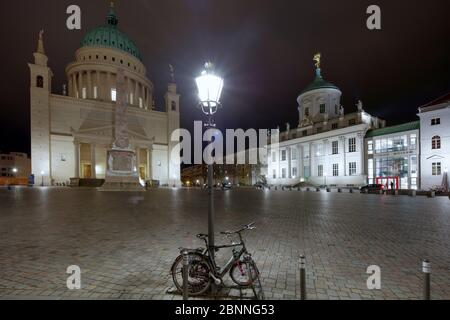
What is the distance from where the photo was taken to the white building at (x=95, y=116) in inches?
2314

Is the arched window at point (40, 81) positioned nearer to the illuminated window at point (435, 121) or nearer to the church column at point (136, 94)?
the church column at point (136, 94)

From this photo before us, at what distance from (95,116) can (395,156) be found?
7788cm

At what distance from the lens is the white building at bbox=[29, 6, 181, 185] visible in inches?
2314

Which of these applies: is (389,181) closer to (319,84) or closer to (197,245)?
(319,84)

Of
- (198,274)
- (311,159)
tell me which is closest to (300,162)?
(311,159)

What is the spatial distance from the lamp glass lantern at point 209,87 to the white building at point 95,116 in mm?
63098

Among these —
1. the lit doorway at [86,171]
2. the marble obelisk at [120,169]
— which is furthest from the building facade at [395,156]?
the lit doorway at [86,171]

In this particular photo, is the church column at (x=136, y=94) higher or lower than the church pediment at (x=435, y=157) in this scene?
higher

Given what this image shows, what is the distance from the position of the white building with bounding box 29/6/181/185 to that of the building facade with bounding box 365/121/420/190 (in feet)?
182

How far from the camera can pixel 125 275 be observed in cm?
515

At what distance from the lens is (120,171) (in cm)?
3472
